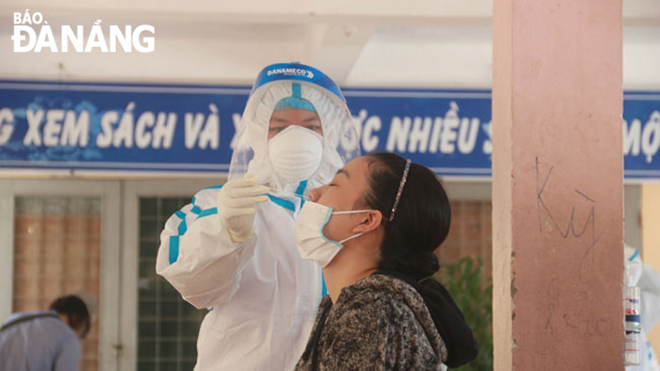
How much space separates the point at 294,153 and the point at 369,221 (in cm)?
75

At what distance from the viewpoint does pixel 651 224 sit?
6258 millimetres

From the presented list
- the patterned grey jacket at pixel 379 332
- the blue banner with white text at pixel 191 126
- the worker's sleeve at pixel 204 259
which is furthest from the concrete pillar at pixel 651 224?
the patterned grey jacket at pixel 379 332

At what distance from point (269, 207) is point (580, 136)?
0.93m

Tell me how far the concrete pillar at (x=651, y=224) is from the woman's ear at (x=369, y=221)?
16.5 feet

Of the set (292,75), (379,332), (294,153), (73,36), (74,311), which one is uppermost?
(73,36)

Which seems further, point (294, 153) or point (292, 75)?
point (292, 75)

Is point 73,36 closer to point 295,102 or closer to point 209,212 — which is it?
point 295,102

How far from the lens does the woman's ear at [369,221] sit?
176 centimetres

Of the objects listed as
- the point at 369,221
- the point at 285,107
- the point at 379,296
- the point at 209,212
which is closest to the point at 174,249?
the point at 209,212

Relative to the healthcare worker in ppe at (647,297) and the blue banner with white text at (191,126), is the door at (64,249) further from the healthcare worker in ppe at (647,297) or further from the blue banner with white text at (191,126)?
the healthcare worker in ppe at (647,297)

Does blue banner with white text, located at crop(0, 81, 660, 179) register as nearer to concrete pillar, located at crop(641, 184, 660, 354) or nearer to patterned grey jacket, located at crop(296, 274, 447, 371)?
concrete pillar, located at crop(641, 184, 660, 354)

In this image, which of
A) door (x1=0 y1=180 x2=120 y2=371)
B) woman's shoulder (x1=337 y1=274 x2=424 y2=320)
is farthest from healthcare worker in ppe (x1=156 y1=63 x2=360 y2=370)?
door (x1=0 y1=180 x2=120 y2=371)

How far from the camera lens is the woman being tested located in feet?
5.07

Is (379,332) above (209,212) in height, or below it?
below
